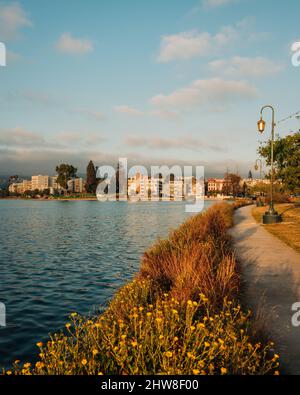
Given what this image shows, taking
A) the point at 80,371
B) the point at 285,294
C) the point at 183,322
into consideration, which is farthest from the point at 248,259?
the point at 80,371

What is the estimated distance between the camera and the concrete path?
15.5 ft

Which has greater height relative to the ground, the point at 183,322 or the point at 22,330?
the point at 183,322

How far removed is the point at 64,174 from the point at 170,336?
165122mm

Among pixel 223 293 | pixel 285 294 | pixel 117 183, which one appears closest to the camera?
pixel 223 293

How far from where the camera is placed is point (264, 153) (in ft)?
90.2

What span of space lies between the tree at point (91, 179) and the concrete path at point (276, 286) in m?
131

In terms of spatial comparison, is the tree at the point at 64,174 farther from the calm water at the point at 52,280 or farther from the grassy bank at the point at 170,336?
the grassy bank at the point at 170,336

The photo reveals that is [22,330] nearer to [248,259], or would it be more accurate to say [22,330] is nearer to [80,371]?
[80,371]

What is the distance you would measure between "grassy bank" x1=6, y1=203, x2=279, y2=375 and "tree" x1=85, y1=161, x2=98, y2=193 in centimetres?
13492

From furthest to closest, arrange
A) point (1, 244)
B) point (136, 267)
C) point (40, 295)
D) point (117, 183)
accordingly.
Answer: point (117, 183)
point (1, 244)
point (136, 267)
point (40, 295)

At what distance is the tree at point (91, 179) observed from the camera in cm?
14125

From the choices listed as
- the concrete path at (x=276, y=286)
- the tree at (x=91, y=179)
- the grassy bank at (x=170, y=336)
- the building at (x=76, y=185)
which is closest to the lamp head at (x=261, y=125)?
the concrete path at (x=276, y=286)

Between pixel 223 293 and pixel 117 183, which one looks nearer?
pixel 223 293
